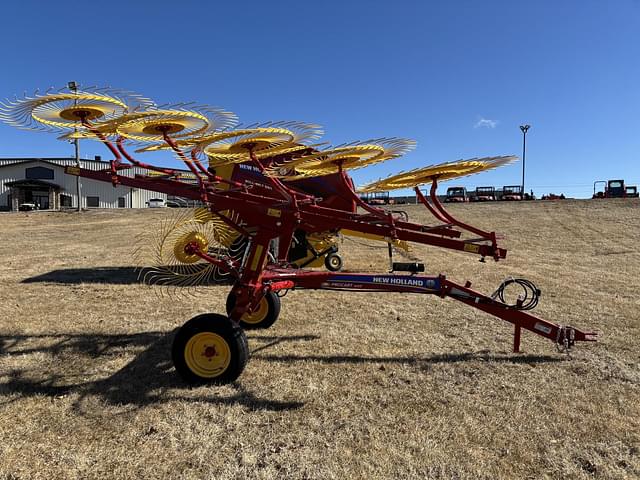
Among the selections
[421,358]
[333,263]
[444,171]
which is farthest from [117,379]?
[333,263]

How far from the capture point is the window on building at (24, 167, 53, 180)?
49.3 m

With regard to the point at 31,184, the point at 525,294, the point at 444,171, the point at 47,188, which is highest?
the point at 31,184

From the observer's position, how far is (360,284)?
5.16m

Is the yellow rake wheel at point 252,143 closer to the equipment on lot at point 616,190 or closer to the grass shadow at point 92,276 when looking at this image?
the grass shadow at point 92,276

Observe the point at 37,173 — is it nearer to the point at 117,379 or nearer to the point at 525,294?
the point at 117,379

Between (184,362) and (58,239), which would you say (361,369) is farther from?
(58,239)

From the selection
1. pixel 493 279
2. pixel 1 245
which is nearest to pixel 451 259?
pixel 493 279

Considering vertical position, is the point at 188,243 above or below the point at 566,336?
above

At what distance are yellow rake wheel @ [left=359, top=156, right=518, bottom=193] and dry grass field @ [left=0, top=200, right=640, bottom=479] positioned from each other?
1.98m

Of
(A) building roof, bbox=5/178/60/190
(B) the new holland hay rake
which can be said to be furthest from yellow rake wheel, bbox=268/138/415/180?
(A) building roof, bbox=5/178/60/190

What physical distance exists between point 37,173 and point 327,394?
182 ft

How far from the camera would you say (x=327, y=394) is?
4191mm

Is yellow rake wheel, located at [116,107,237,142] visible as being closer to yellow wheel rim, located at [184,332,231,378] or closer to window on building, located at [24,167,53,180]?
yellow wheel rim, located at [184,332,231,378]

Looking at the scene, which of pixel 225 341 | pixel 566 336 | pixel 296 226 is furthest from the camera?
pixel 296 226
